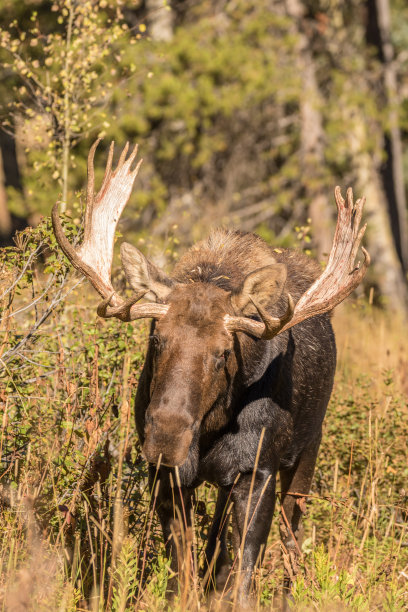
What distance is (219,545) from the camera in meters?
4.77

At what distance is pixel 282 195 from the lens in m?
15.9

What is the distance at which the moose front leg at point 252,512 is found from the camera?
185 inches

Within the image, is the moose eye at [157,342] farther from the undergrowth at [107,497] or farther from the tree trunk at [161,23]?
the tree trunk at [161,23]

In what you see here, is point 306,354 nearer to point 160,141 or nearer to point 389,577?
point 389,577

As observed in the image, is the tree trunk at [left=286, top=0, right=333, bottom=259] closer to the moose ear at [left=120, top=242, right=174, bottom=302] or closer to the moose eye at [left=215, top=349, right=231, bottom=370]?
the moose ear at [left=120, top=242, right=174, bottom=302]

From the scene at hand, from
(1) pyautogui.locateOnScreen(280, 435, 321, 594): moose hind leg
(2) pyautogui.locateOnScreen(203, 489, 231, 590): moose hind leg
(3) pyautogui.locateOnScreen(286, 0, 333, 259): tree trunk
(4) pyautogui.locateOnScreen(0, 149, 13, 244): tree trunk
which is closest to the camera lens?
(2) pyautogui.locateOnScreen(203, 489, 231, 590): moose hind leg

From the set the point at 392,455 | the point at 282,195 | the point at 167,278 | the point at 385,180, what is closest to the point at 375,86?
the point at 385,180

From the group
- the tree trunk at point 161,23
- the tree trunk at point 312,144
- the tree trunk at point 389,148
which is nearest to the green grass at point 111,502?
the tree trunk at point 312,144

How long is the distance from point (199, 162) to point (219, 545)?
12.4m

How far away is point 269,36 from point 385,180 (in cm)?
568

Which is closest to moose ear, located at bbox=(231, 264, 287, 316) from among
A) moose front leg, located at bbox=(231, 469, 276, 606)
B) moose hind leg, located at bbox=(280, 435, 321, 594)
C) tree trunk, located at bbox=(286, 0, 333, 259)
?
moose front leg, located at bbox=(231, 469, 276, 606)

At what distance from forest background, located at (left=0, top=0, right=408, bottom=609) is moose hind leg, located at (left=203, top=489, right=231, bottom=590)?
189 mm

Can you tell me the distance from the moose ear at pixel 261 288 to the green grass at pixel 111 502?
830mm

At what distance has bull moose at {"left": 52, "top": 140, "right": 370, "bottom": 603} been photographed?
4262 mm
